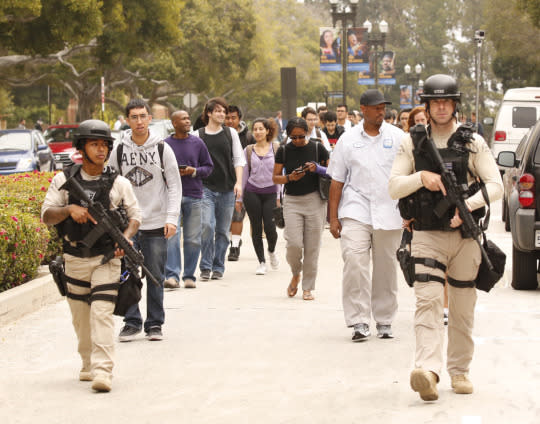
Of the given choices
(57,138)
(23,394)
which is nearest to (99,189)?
(23,394)

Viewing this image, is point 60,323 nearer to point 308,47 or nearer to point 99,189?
point 99,189

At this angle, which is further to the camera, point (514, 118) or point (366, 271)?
point (514, 118)

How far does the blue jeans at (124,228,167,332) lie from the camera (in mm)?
8133

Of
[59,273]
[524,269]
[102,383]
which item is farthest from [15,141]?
[102,383]

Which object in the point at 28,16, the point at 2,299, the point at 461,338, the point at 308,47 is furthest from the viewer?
the point at 308,47

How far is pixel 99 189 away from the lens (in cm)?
654

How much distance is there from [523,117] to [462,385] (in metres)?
18.7

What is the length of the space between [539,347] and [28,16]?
68.1ft

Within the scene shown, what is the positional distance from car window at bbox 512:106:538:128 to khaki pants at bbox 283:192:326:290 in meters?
14.9

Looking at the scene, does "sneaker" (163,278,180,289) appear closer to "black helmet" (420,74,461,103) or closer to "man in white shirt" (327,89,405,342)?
"man in white shirt" (327,89,405,342)

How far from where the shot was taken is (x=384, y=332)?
8.16 m

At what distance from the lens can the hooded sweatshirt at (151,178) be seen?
8.20m

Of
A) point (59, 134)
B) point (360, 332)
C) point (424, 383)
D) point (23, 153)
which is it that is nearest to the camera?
point (424, 383)

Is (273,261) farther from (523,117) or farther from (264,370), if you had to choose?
(523,117)
